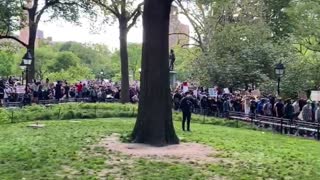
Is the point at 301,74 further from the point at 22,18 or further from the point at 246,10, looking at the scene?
the point at 22,18

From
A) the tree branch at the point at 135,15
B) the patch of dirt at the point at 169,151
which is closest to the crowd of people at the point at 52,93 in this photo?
the tree branch at the point at 135,15

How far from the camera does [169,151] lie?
625 inches

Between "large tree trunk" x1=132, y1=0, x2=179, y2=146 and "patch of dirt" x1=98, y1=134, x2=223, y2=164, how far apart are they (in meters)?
0.56

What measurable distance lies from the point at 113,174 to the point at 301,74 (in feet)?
87.1

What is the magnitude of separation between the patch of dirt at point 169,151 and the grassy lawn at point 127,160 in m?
0.40

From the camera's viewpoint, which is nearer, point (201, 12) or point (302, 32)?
point (302, 32)

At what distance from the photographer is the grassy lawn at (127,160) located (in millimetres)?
11695

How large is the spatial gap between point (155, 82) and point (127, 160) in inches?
185

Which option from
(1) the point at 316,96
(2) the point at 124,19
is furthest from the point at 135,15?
(1) the point at 316,96

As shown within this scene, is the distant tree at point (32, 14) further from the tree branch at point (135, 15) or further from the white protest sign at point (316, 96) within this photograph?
the white protest sign at point (316, 96)

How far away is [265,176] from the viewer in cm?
1189

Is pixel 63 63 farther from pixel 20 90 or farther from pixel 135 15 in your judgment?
pixel 20 90

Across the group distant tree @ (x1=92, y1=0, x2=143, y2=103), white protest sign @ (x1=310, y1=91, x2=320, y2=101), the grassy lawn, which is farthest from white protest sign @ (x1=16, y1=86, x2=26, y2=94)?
white protest sign @ (x1=310, y1=91, x2=320, y2=101)

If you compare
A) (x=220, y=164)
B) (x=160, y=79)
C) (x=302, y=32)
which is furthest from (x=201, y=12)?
(x=220, y=164)
